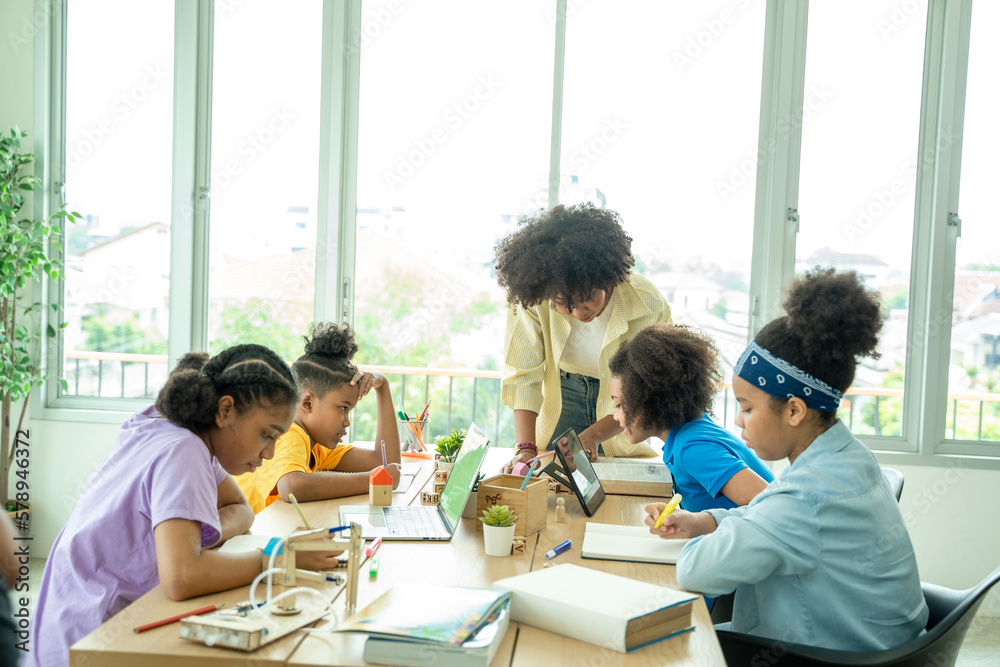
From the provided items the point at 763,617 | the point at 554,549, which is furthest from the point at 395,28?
the point at 763,617

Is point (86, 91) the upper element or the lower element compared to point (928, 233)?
upper

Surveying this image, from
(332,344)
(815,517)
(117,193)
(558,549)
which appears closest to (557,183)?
(332,344)

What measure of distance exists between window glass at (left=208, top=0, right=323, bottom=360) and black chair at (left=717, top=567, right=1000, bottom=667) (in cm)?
277

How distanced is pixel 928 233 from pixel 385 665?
3298mm

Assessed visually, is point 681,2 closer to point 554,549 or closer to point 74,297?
point 554,549

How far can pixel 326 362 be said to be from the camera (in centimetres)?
224

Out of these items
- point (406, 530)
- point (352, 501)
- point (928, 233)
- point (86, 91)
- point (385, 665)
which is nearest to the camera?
point (385, 665)

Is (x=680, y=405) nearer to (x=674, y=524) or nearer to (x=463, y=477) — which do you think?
(x=674, y=524)

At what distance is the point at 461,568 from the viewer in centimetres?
143

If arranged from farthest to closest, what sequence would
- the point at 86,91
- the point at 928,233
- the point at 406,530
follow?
1. the point at 86,91
2. the point at 928,233
3. the point at 406,530

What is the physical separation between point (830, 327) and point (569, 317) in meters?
1.15

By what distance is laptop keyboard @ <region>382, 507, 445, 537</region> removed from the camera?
1.63m

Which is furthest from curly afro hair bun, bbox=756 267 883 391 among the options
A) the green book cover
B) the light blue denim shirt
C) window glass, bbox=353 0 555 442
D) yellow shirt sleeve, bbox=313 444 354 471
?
window glass, bbox=353 0 555 442

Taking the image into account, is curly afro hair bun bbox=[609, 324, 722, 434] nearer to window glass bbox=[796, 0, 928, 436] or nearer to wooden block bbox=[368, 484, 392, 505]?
wooden block bbox=[368, 484, 392, 505]
